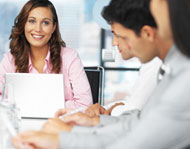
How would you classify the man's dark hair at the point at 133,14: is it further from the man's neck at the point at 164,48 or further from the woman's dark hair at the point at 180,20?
the woman's dark hair at the point at 180,20

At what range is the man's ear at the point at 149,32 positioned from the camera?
109 centimetres

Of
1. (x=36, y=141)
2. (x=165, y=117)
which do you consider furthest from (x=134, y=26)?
(x=36, y=141)

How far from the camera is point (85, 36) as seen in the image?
5.56 metres

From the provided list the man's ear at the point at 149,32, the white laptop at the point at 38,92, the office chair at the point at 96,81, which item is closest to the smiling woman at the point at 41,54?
the office chair at the point at 96,81

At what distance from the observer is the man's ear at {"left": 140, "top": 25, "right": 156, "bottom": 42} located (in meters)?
1.09

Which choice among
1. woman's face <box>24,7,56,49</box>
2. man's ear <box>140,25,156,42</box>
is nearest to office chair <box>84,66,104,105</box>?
woman's face <box>24,7,56,49</box>

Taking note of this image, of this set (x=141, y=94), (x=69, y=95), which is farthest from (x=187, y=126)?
(x=69, y=95)

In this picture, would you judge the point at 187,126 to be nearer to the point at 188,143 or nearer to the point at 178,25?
the point at 188,143

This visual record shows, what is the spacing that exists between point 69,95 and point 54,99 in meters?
0.68

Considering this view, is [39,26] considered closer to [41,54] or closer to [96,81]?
[41,54]

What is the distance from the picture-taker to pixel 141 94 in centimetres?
163

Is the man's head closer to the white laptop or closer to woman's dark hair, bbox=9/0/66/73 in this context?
the white laptop

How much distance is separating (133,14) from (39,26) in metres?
1.27

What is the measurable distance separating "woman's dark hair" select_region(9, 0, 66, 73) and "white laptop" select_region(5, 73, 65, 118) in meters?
0.61
